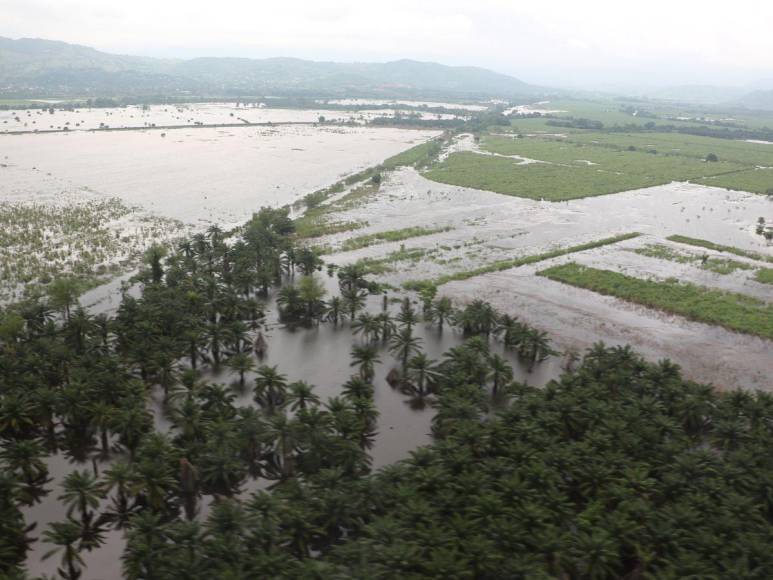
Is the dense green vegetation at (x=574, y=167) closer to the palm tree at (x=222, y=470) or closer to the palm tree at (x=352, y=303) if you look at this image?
the palm tree at (x=352, y=303)

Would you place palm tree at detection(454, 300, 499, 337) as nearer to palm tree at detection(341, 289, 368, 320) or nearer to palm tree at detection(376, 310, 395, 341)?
palm tree at detection(376, 310, 395, 341)

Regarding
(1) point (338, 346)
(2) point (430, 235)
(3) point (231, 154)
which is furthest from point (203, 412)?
(3) point (231, 154)

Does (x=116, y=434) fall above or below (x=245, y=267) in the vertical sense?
below

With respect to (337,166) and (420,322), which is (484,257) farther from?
(337,166)

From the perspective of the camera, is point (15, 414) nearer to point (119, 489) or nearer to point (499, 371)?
point (119, 489)

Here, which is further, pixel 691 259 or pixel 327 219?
pixel 327 219

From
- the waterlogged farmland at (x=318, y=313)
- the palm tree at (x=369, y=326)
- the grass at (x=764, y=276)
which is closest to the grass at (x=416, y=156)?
the waterlogged farmland at (x=318, y=313)

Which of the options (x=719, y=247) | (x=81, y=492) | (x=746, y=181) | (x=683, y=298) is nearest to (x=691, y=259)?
(x=719, y=247)
